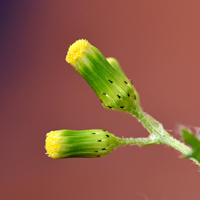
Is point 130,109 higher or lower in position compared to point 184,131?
higher

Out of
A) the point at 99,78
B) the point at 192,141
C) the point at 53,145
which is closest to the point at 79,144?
the point at 53,145

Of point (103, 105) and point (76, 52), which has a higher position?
point (76, 52)

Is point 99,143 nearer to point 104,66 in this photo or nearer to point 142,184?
point 104,66

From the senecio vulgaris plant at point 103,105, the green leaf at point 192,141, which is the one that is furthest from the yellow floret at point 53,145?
the green leaf at point 192,141

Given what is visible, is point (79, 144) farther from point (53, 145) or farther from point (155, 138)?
point (155, 138)

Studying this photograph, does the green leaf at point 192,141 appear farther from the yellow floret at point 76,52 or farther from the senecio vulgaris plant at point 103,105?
the yellow floret at point 76,52

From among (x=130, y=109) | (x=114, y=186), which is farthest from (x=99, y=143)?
(x=114, y=186)

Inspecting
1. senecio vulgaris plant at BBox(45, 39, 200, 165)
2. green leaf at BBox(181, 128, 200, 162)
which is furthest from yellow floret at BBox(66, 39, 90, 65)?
green leaf at BBox(181, 128, 200, 162)
